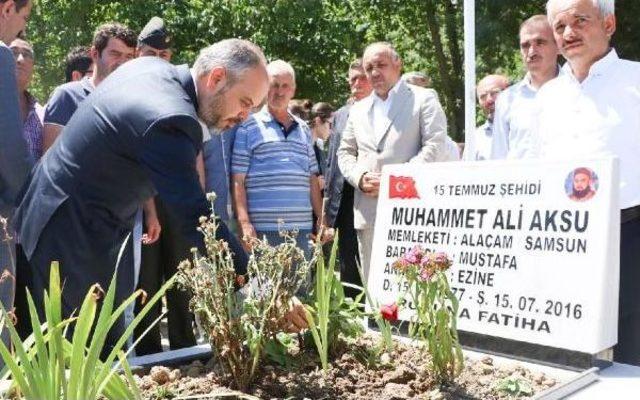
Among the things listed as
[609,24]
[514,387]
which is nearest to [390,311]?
[514,387]

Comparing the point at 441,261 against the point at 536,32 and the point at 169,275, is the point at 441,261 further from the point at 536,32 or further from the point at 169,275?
the point at 169,275

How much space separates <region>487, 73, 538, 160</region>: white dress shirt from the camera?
3.58 meters

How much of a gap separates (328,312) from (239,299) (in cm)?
33

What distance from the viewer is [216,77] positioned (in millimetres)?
2467

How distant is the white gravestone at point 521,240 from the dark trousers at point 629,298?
410mm

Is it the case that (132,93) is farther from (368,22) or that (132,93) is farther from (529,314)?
(368,22)

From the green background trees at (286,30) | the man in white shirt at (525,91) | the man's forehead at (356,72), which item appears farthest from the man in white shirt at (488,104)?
the green background trees at (286,30)

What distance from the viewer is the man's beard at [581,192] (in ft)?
Result: 7.71

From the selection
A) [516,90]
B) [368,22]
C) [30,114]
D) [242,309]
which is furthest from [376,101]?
[368,22]

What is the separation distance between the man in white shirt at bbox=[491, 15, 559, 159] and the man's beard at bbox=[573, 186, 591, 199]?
125 cm

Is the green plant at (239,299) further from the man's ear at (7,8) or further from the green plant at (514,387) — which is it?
the man's ear at (7,8)

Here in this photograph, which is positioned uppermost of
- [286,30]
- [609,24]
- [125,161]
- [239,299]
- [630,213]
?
[286,30]

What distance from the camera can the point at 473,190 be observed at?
2.69m

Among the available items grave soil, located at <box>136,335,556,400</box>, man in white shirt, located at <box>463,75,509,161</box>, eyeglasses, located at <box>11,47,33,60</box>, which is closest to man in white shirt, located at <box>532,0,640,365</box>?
grave soil, located at <box>136,335,556,400</box>
